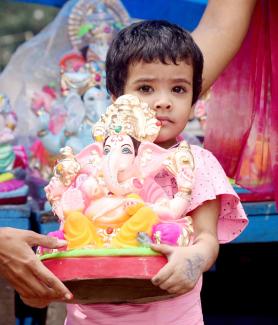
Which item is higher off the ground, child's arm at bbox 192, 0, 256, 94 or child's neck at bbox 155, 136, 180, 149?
child's arm at bbox 192, 0, 256, 94

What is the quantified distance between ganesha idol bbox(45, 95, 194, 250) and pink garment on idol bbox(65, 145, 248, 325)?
0.09 metres

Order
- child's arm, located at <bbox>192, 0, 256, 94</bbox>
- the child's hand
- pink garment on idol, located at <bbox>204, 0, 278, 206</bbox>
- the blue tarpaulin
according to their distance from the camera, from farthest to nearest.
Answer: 1. the blue tarpaulin
2. pink garment on idol, located at <bbox>204, 0, 278, 206</bbox>
3. child's arm, located at <bbox>192, 0, 256, 94</bbox>
4. the child's hand

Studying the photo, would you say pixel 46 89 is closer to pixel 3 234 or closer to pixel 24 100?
pixel 24 100

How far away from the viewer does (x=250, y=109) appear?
2.45 metres

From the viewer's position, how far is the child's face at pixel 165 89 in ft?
5.80

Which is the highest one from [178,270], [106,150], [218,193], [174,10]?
[174,10]

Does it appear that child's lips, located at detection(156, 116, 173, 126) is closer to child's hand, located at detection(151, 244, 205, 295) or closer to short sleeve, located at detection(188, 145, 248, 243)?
short sleeve, located at detection(188, 145, 248, 243)

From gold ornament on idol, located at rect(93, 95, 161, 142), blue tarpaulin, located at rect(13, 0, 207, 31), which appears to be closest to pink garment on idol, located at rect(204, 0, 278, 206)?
gold ornament on idol, located at rect(93, 95, 161, 142)

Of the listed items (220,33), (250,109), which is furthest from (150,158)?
(250,109)

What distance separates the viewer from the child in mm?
1761

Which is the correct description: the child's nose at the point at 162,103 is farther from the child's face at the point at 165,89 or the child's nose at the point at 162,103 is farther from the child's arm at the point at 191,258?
the child's arm at the point at 191,258

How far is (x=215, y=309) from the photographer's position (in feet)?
11.8

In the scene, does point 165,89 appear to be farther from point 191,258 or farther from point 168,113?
point 191,258

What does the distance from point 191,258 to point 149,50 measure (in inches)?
18.7
